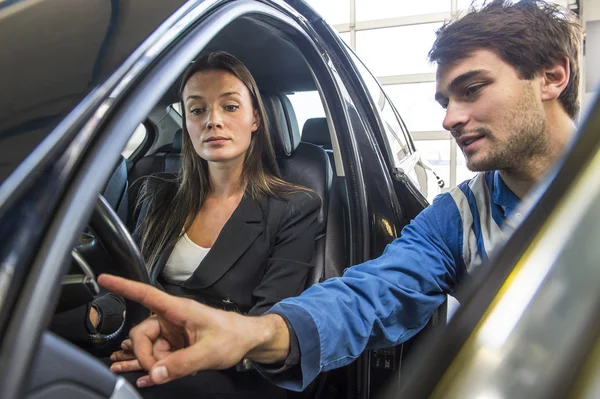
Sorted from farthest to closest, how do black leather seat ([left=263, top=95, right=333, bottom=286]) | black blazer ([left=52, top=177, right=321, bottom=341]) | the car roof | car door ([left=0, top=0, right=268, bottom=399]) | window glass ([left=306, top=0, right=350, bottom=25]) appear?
1. window glass ([left=306, top=0, right=350, bottom=25])
2. black leather seat ([left=263, top=95, right=333, bottom=286])
3. black blazer ([left=52, top=177, right=321, bottom=341])
4. the car roof
5. car door ([left=0, top=0, right=268, bottom=399])

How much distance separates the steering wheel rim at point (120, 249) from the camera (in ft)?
2.52

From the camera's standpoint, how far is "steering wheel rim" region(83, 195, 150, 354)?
768mm

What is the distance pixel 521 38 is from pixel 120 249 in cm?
103

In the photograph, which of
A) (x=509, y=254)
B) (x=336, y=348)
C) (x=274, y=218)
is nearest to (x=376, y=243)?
(x=274, y=218)

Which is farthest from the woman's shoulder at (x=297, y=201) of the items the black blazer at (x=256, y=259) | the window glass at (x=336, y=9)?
the window glass at (x=336, y=9)

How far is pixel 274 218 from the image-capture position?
147cm

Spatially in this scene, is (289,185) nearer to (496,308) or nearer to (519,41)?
(519,41)

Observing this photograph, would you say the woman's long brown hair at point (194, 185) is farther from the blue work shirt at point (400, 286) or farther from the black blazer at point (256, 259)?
the blue work shirt at point (400, 286)

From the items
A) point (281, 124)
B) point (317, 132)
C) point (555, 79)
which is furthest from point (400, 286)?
point (317, 132)

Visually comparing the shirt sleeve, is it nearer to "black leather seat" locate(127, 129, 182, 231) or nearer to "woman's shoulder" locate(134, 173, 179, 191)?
"woman's shoulder" locate(134, 173, 179, 191)

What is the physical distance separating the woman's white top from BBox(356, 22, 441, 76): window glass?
6.06 meters

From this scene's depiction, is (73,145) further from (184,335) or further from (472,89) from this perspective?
(472,89)

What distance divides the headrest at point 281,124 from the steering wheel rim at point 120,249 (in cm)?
100

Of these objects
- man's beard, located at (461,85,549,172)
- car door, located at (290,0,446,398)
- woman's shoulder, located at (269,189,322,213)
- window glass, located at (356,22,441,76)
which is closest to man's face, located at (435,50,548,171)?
man's beard, located at (461,85,549,172)
